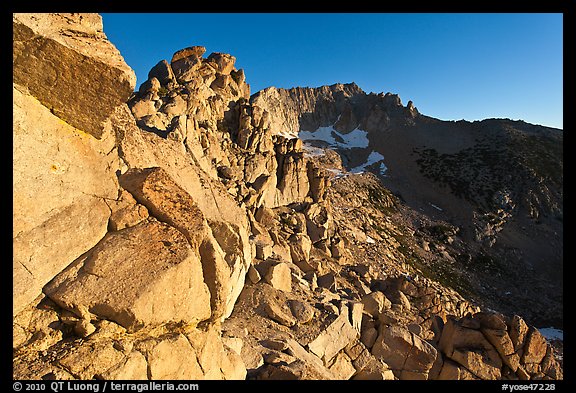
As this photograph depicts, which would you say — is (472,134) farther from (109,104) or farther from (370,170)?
(109,104)

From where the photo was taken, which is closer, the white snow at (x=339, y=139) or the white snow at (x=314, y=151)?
the white snow at (x=314, y=151)

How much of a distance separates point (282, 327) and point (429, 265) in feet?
174

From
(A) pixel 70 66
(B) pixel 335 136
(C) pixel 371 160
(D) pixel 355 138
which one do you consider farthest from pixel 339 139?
(A) pixel 70 66

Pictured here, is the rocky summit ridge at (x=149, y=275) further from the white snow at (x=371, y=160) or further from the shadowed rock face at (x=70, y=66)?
the white snow at (x=371, y=160)

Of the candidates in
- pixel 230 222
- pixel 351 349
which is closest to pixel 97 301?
pixel 230 222

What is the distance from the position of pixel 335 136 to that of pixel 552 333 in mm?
109404

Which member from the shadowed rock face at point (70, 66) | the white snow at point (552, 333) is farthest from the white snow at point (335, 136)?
the shadowed rock face at point (70, 66)

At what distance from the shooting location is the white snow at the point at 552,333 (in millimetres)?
43519

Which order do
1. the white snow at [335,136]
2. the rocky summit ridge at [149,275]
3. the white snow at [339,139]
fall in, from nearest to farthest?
the rocky summit ridge at [149,275] → the white snow at [339,139] → the white snow at [335,136]

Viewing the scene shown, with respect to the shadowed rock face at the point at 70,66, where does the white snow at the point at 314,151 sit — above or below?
above

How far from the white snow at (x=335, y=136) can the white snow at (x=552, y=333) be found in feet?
306

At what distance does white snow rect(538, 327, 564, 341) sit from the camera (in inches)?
1713

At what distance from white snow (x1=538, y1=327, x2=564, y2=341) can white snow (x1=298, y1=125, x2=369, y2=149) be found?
3673 inches
